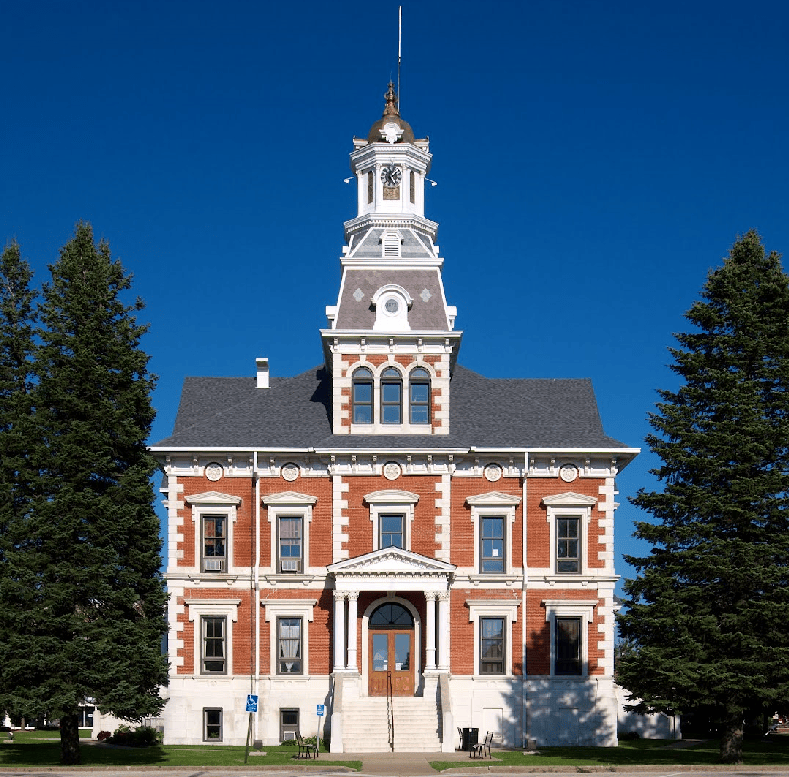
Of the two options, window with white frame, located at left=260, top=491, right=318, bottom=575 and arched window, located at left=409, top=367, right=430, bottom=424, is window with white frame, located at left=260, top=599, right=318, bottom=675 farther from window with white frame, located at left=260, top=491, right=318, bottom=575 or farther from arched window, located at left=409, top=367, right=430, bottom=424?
arched window, located at left=409, top=367, right=430, bottom=424

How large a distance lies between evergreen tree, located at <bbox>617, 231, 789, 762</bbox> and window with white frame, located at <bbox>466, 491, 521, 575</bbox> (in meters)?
8.78

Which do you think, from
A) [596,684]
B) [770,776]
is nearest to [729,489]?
[770,776]

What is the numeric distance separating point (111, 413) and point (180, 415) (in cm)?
1141

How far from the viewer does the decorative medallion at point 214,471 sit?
44.9 m

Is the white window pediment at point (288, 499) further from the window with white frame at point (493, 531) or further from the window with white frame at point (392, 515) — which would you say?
the window with white frame at point (493, 531)

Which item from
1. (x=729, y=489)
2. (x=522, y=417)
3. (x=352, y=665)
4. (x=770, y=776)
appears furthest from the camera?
(x=522, y=417)

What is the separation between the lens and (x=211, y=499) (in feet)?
146

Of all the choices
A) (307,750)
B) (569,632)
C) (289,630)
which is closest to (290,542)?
(289,630)

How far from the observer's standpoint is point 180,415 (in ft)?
156

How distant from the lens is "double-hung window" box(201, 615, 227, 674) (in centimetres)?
4400

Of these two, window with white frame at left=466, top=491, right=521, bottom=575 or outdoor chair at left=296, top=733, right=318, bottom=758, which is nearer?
outdoor chair at left=296, top=733, right=318, bottom=758

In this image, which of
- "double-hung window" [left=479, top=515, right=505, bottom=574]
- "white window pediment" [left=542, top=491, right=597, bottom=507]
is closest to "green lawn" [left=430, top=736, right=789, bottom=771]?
"double-hung window" [left=479, top=515, right=505, bottom=574]

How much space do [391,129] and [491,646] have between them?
2337 cm

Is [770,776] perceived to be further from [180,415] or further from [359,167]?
[359,167]
